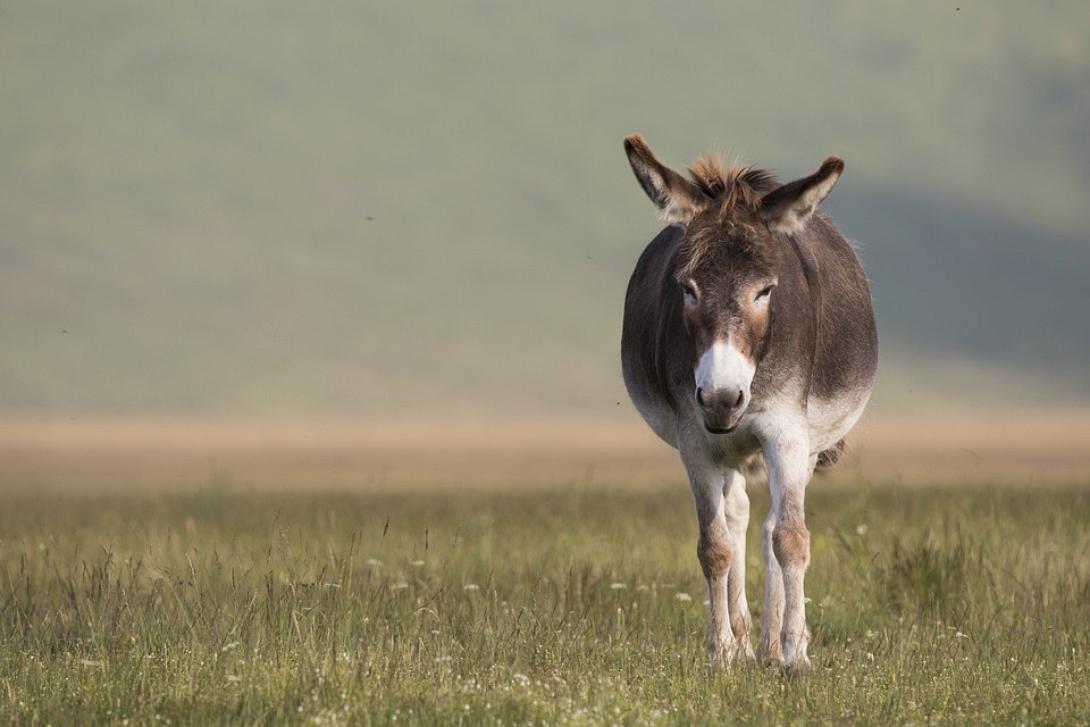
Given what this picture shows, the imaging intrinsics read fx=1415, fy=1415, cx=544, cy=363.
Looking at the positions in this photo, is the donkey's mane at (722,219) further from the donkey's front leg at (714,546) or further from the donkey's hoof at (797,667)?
the donkey's hoof at (797,667)

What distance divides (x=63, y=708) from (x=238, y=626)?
1869 millimetres

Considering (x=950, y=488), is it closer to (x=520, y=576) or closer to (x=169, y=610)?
(x=520, y=576)

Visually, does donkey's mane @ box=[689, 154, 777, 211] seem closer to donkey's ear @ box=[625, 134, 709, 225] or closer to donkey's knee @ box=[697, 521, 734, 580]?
donkey's ear @ box=[625, 134, 709, 225]

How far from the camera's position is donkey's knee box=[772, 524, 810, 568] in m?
8.66

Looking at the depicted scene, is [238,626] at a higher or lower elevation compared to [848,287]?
lower

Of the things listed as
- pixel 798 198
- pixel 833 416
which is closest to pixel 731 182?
pixel 798 198

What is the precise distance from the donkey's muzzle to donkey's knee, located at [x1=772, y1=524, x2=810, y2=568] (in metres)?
1.10

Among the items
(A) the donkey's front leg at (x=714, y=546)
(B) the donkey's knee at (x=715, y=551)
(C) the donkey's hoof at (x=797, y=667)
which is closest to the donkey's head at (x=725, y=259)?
(A) the donkey's front leg at (x=714, y=546)

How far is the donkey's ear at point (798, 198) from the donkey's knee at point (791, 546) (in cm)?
184

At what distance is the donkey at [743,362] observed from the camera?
26.4ft

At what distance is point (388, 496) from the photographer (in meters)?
25.3

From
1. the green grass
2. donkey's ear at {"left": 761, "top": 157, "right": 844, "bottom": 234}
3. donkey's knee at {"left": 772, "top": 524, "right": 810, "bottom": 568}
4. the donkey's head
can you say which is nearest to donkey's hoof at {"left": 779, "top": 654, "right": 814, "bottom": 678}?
the green grass

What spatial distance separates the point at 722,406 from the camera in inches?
302

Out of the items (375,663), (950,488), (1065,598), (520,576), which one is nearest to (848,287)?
(1065,598)
